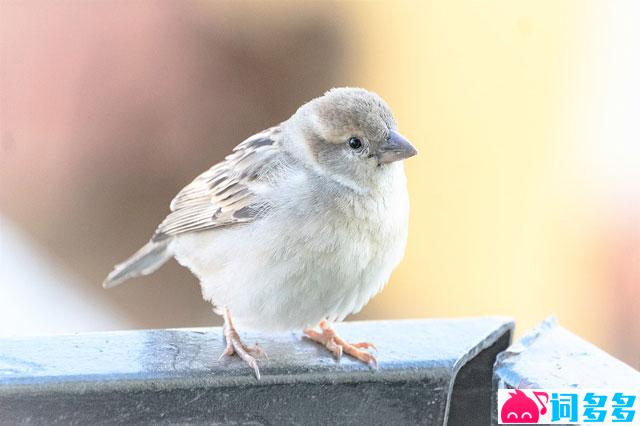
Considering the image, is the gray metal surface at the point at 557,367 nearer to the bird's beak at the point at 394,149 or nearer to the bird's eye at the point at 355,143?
the bird's beak at the point at 394,149

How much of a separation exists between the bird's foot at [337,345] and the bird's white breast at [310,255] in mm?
44

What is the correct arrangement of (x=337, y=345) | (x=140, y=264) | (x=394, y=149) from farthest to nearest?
(x=140, y=264) < (x=394, y=149) < (x=337, y=345)

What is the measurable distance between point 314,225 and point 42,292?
2591 mm

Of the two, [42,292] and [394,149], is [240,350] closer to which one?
[394,149]

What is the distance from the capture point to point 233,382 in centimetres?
206

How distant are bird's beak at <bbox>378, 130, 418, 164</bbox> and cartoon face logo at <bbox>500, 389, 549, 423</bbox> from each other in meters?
0.72

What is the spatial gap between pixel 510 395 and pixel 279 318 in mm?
715

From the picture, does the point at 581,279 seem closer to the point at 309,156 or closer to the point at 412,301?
the point at 412,301

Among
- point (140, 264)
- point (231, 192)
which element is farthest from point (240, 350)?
point (140, 264)

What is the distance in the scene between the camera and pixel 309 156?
264 cm

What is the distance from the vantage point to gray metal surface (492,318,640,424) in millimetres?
1989

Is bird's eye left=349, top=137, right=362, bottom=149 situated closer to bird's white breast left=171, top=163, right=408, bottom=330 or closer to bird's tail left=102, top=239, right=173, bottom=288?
bird's white breast left=171, top=163, right=408, bottom=330

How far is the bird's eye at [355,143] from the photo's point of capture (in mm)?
2553

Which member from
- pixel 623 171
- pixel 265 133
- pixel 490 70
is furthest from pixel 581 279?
pixel 265 133
